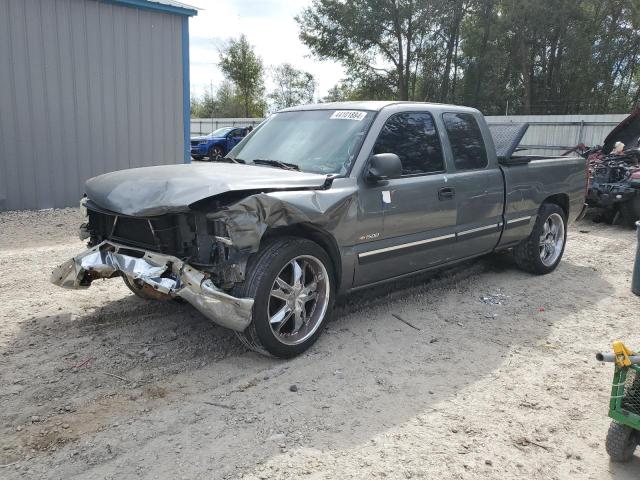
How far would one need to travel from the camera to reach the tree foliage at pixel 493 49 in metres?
28.7

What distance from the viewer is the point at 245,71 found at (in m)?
42.2

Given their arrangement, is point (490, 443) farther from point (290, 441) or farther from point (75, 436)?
point (75, 436)

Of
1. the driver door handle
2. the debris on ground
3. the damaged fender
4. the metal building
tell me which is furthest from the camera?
the metal building

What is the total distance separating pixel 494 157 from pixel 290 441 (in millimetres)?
3908

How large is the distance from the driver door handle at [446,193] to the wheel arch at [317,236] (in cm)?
130

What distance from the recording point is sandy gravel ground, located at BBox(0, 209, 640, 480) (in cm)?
285

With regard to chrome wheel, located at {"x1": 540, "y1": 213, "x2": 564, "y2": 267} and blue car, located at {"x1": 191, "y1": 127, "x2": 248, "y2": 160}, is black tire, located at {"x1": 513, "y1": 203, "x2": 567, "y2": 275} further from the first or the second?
blue car, located at {"x1": 191, "y1": 127, "x2": 248, "y2": 160}

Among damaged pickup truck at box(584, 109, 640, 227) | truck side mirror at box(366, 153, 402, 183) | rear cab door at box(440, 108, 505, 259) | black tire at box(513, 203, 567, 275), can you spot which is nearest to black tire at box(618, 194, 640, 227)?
damaged pickup truck at box(584, 109, 640, 227)

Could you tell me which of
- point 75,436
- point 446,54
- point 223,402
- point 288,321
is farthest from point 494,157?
point 446,54

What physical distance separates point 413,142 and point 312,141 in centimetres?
92

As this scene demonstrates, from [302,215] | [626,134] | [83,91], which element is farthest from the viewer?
[626,134]

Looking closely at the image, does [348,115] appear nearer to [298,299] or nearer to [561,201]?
[298,299]

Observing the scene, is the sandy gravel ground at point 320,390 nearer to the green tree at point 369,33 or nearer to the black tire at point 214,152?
the black tire at point 214,152

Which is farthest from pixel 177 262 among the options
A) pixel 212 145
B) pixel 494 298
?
pixel 212 145
